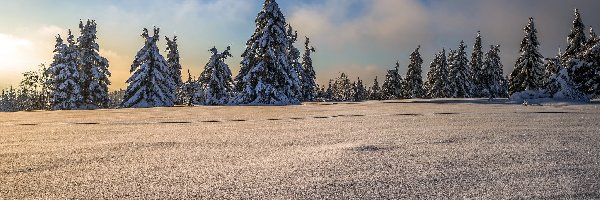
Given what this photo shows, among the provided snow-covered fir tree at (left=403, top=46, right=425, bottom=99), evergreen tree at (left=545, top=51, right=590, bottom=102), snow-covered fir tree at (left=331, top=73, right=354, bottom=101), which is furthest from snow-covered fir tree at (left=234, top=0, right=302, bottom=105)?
snow-covered fir tree at (left=331, top=73, right=354, bottom=101)

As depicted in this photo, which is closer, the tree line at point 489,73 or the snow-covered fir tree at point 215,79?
the tree line at point 489,73

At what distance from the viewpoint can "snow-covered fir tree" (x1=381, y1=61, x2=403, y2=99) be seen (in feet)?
196

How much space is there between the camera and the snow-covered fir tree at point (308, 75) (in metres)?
46.9

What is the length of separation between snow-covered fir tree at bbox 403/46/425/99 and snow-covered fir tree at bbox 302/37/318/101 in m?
14.2

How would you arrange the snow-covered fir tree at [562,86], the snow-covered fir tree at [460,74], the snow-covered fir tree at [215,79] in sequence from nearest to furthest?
the snow-covered fir tree at [562,86], the snow-covered fir tree at [215,79], the snow-covered fir tree at [460,74]

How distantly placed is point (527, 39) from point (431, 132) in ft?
136

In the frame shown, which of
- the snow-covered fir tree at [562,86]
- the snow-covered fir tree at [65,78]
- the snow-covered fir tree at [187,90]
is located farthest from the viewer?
the snow-covered fir tree at [187,90]

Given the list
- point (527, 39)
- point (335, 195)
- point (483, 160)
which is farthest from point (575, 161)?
point (527, 39)

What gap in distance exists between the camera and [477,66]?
2151 inches

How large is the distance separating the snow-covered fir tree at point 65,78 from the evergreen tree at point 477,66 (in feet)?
152

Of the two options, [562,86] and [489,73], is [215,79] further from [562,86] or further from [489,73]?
[489,73]

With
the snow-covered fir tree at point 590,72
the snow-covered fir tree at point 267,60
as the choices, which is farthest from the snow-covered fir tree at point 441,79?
the snow-covered fir tree at point 267,60

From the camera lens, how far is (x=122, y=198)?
1.89 metres

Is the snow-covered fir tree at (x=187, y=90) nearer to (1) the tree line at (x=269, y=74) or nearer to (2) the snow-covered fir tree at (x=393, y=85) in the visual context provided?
(1) the tree line at (x=269, y=74)
